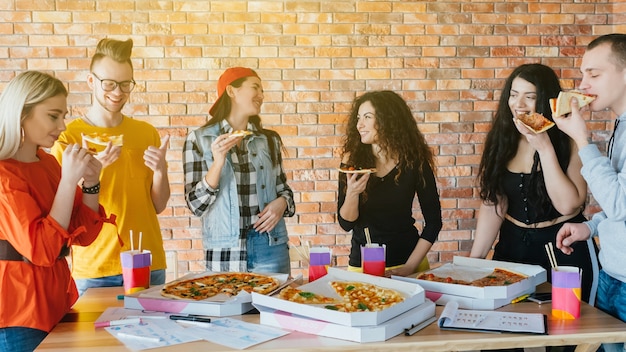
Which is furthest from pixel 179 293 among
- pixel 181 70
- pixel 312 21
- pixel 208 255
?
pixel 312 21

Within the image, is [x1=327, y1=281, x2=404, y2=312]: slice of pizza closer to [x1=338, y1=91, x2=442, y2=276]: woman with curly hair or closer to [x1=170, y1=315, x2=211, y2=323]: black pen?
[x1=170, y1=315, x2=211, y2=323]: black pen

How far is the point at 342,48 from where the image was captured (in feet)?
13.4

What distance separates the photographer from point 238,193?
2762 mm

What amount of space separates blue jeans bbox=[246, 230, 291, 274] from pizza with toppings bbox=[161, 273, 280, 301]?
1.48ft

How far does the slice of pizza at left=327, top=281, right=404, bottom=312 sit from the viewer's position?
1785mm

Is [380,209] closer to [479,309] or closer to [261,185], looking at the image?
[261,185]

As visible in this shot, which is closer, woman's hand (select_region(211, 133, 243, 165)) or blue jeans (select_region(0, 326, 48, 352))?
blue jeans (select_region(0, 326, 48, 352))

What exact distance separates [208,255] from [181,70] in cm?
165

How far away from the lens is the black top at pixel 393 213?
2770 mm

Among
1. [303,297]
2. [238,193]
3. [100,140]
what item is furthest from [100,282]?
[303,297]

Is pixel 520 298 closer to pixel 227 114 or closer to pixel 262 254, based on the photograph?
pixel 262 254

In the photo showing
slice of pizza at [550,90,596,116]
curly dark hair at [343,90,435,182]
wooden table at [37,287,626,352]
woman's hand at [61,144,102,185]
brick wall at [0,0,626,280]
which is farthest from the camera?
brick wall at [0,0,626,280]

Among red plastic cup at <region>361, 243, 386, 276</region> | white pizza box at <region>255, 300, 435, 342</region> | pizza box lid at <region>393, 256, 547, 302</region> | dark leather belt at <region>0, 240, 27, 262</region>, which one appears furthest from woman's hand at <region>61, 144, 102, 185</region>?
pizza box lid at <region>393, 256, 547, 302</region>

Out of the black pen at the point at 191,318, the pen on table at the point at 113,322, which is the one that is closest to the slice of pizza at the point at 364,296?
the black pen at the point at 191,318
